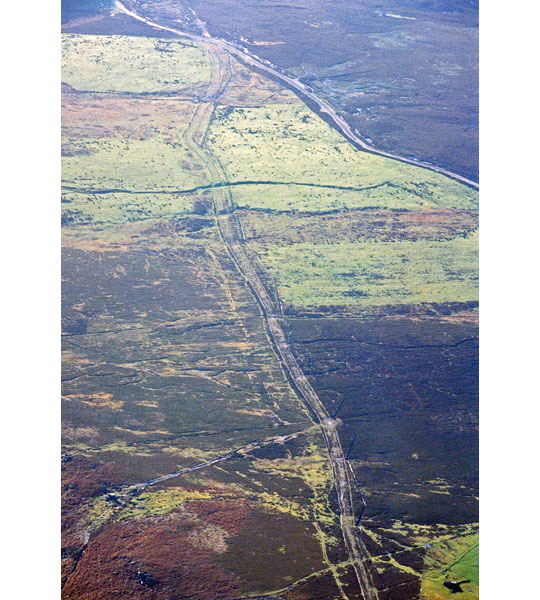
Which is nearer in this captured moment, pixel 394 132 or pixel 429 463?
pixel 429 463

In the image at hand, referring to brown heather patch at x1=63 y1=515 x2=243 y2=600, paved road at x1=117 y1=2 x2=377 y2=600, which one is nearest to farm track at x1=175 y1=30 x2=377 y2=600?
paved road at x1=117 y1=2 x2=377 y2=600

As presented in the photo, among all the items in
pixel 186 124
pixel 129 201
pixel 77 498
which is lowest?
pixel 77 498

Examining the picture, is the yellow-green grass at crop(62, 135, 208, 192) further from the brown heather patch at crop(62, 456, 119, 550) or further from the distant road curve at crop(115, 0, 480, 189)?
the brown heather patch at crop(62, 456, 119, 550)

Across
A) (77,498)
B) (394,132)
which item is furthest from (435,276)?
(77,498)

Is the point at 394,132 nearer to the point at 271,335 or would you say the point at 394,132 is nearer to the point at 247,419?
the point at 271,335

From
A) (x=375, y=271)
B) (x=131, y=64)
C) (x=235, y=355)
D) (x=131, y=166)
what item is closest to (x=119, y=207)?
(x=131, y=166)

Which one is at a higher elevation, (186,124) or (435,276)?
(186,124)
